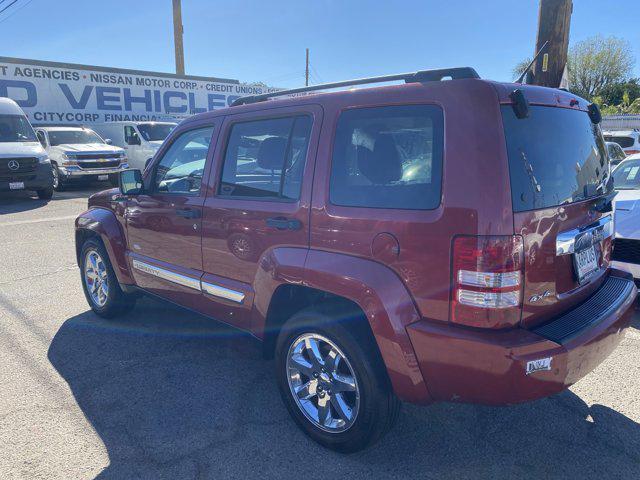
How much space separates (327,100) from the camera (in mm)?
2650

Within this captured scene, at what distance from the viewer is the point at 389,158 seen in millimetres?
2402

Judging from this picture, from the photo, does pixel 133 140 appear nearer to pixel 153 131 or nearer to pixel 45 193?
pixel 153 131

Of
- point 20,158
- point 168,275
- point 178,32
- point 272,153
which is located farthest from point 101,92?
point 272,153

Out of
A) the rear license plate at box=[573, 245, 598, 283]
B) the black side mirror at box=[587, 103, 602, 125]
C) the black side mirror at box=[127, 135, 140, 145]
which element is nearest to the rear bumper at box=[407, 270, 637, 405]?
the rear license plate at box=[573, 245, 598, 283]

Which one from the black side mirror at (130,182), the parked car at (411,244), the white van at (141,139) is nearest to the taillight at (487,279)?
the parked car at (411,244)

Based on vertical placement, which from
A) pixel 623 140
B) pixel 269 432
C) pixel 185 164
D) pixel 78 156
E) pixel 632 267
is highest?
pixel 623 140

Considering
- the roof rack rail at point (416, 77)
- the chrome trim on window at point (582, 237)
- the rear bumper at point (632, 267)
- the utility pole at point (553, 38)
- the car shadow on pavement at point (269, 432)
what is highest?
the utility pole at point (553, 38)

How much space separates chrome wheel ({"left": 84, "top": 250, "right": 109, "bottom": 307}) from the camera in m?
4.50

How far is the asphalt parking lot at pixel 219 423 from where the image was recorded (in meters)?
2.54

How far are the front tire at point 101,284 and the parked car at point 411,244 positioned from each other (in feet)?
4.93

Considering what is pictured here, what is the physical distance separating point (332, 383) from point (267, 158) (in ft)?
4.54

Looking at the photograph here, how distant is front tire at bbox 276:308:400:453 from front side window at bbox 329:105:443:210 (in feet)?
2.23

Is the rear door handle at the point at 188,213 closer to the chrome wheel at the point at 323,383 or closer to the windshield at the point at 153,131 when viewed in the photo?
the chrome wheel at the point at 323,383

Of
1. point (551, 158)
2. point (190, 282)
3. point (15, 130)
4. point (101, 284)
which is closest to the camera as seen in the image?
point (551, 158)
